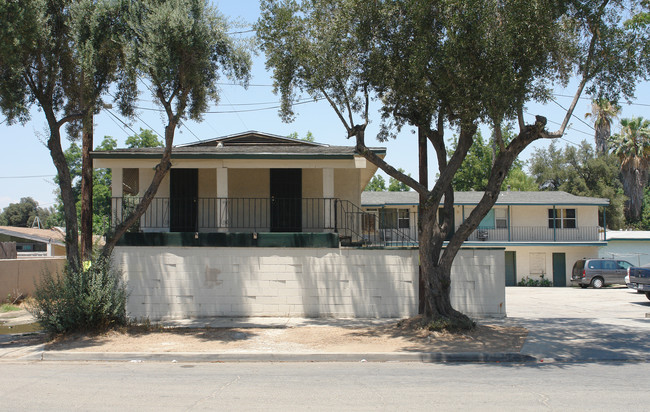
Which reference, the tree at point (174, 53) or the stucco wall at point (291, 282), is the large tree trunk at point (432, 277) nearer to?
the stucco wall at point (291, 282)

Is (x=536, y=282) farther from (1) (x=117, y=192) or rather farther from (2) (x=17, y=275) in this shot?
(2) (x=17, y=275)

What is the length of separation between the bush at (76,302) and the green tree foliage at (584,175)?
44.1 meters

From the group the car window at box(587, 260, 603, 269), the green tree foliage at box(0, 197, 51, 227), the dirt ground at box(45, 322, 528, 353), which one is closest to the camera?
the dirt ground at box(45, 322, 528, 353)

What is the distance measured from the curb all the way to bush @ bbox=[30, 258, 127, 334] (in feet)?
4.13

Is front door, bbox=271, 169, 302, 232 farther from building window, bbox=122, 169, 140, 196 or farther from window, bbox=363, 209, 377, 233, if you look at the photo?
building window, bbox=122, 169, 140, 196

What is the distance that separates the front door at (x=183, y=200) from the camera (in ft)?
53.3

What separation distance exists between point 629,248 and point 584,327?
27.4 m

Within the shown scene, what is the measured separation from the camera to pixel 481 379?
27.1 ft

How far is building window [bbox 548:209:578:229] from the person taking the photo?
34.0 meters

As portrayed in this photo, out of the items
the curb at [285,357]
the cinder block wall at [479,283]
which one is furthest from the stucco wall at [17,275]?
the cinder block wall at [479,283]

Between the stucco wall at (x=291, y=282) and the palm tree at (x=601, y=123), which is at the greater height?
the palm tree at (x=601, y=123)

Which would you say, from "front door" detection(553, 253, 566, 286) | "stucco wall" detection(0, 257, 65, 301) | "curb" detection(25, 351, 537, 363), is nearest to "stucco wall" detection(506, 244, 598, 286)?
"front door" detection(553, 253, 566, 286)

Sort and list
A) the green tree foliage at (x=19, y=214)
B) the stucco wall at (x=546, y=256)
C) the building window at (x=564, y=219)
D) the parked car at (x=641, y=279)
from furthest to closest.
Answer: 1. the green tree foliage at (x=19, y=214)
2. the building window at (x=564, y=219)
3. the stucco wall at (x=546, y=256)
4. the parked car at (x=641, y=279)

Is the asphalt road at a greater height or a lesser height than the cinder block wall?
lesser
